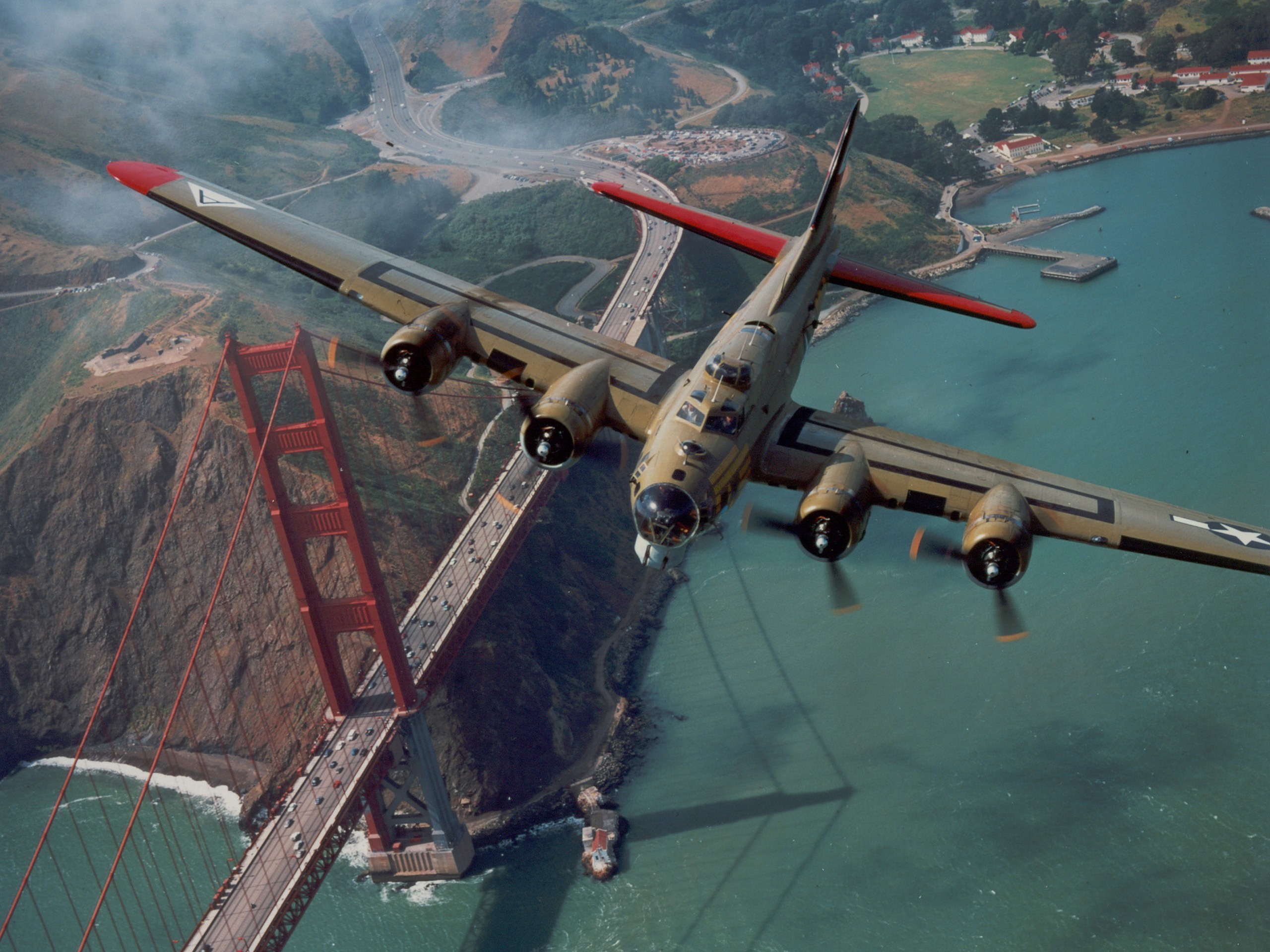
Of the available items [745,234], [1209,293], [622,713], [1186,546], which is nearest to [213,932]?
[622,713]

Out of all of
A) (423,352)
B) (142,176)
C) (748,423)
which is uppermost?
(142,176)

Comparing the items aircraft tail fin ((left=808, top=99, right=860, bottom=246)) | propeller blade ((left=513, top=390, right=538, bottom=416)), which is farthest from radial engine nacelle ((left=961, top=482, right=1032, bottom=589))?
aircraft tail fin ((left=808, top=99, right=860, bottom=246))

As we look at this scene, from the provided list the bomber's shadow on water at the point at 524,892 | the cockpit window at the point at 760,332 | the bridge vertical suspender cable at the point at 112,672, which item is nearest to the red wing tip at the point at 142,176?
the bridge vertical suspender cable at the point at 112,672

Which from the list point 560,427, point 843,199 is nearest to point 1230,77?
point 843,199

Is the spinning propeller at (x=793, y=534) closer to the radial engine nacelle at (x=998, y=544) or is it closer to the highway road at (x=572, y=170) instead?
the radial engine nacelle at (x=998, y=544)

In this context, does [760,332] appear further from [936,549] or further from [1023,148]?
[1023,148]
